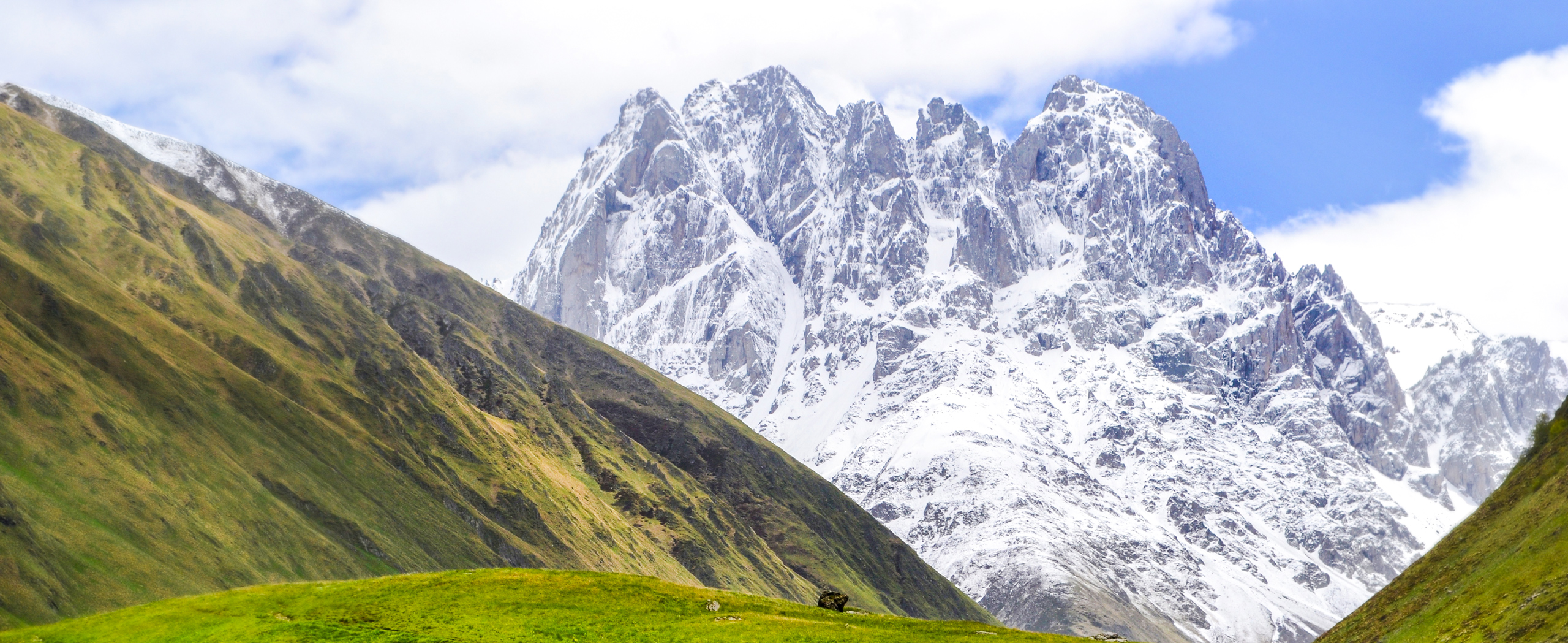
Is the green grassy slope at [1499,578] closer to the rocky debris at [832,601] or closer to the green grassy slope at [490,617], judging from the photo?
the green grassy slope at [490,617]

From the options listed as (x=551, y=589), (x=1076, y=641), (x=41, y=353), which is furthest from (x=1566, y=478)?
(x=41, y=353)

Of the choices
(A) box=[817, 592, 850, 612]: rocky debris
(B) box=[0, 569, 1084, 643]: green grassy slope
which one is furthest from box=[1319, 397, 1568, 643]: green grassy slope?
(A) box=[817, 592, 850, 612]: rocky debris

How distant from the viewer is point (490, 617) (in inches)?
2803

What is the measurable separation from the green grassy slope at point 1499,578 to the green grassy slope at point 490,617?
2070 centimetres

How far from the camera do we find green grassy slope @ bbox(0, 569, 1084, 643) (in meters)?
67.3

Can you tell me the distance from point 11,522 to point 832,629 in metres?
107

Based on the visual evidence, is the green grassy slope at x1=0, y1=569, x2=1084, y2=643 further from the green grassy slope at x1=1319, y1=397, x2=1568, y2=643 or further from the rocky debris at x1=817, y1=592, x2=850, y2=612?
→ the green grassy slope at x1=1319, y1=397, x2=1568, y2=643

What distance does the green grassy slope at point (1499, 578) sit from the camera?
6350 cm

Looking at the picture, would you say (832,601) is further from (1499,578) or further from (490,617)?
(1499,578)

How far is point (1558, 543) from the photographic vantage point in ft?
227

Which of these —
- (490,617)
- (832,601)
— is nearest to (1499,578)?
(832,601)

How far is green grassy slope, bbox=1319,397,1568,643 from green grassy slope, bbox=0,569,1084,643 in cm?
2070

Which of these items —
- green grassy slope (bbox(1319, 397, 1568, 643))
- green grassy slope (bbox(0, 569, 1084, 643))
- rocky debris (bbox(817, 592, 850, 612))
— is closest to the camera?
green grassy slope (bbox(1319, 397, 1568, 643))

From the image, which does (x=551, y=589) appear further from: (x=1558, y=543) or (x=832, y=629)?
(x=1558, y=543)
